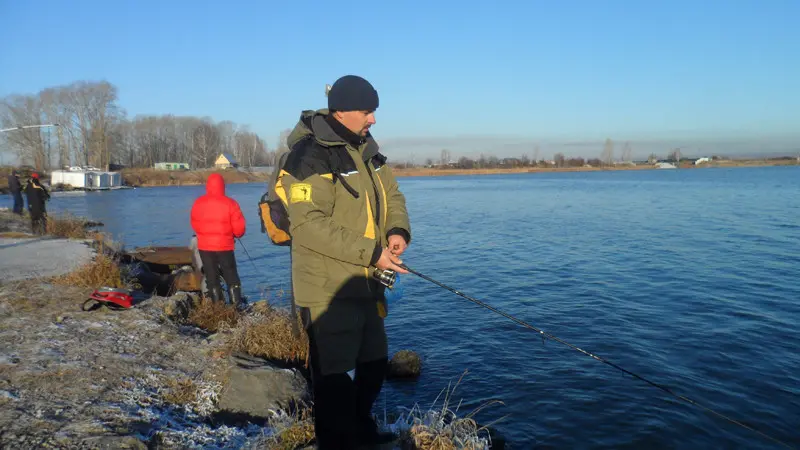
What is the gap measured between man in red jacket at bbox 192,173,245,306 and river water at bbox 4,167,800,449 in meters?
2.98

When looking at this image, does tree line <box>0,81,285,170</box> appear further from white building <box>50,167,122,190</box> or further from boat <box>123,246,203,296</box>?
boat <box>123,246,203,296</box>

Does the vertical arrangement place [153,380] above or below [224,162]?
below

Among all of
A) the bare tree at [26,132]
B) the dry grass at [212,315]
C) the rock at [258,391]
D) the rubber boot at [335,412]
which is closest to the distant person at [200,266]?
the dry grass at [212,315]

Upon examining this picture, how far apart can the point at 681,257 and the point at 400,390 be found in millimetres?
11603

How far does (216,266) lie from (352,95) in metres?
5.49

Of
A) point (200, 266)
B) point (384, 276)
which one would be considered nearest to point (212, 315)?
point (200, 266)

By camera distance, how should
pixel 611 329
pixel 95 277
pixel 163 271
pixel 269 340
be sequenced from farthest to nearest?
pixel 163 271 → pixel 611 329 → pixel 95 277 → pixel 269 340

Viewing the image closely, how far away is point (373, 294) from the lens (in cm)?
346

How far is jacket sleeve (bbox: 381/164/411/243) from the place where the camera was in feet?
11.9

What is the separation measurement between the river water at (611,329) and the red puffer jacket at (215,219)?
127 inches

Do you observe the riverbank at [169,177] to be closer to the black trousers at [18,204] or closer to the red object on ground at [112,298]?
the black trousers at [18,204]

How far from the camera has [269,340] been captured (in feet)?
20.4

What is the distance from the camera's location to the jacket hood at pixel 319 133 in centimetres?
332

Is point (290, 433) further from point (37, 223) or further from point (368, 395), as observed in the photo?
point (37, 223)
